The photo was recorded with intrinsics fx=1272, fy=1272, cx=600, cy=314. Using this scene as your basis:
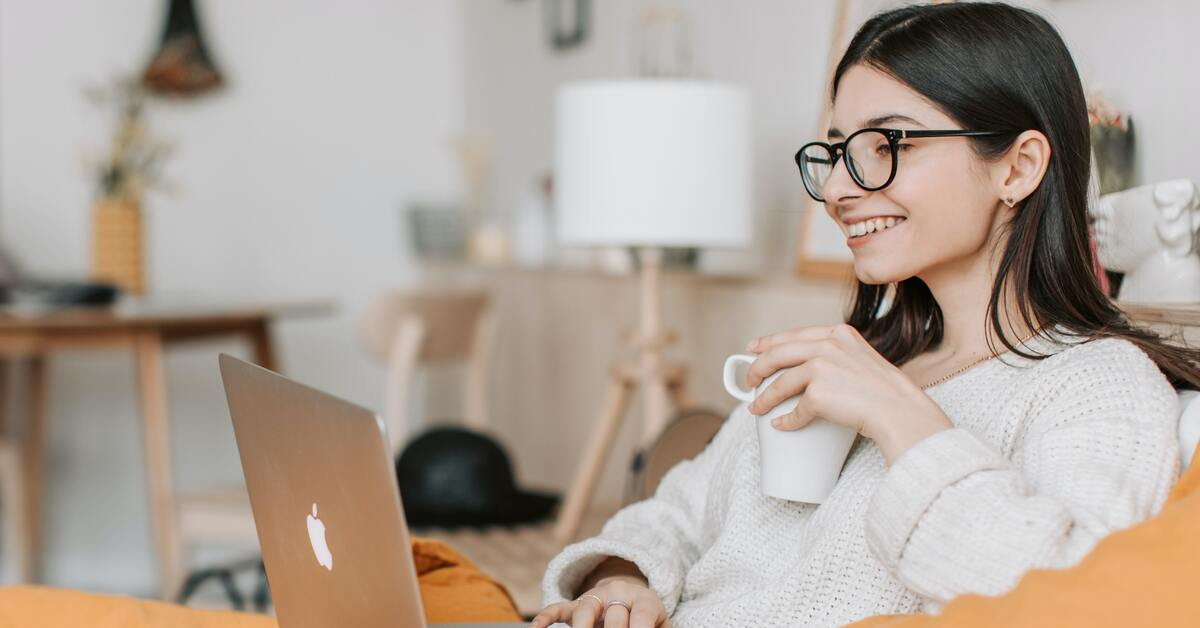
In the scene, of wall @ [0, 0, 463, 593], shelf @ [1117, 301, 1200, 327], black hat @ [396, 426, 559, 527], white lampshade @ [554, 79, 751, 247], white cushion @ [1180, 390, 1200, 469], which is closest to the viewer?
white cushion @ [1180, 390, 1200, 469]

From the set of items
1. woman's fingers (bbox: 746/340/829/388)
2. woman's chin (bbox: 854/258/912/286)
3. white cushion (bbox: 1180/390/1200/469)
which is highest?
woman's chin (bbox: 854/258/912/286)

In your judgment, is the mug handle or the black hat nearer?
the mug handle

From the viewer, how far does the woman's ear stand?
3.32 feet

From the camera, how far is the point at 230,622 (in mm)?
1117

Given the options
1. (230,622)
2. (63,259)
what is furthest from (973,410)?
(63,259)

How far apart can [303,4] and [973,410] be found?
11.3 feet

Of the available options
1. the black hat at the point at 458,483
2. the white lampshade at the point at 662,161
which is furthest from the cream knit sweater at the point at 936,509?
the black hat at the point at 458,483

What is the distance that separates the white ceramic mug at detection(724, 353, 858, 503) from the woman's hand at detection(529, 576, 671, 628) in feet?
0.46

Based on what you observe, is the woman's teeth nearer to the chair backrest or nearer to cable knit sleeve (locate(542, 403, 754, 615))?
cable knit sleeve (locate(542, 403, 754, 615))

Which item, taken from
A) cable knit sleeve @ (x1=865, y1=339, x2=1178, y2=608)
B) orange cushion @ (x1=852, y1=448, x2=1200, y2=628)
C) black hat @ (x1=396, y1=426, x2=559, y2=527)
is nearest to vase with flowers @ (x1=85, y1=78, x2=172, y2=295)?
black hat @ (x1=396, y1=426, x2=559, y2=527)

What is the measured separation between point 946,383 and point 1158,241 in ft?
1.00

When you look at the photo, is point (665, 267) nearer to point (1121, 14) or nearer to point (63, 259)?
point (1121, 14)

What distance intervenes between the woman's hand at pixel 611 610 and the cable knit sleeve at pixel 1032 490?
0.72 feet

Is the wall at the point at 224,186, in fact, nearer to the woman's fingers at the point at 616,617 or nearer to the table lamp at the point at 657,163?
the table lamp at the point at 657,163
